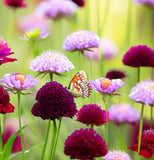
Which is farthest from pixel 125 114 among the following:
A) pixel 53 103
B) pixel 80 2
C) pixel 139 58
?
pixel 53 103

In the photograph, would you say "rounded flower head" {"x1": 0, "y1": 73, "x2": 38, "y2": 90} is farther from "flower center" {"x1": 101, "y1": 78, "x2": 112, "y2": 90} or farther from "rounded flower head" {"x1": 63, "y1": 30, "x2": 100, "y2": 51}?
"rounded flower head" {"x1": 63, "y1": 30, "x2": 100, "y2": 51}

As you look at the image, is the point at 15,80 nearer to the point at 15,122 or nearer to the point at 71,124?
the point at 15,122

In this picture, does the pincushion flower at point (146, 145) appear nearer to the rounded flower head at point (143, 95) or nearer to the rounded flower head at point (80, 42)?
Answer: the rounded flower head at point (143, 95)

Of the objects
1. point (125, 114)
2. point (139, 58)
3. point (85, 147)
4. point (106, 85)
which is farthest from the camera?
point (125, 114)

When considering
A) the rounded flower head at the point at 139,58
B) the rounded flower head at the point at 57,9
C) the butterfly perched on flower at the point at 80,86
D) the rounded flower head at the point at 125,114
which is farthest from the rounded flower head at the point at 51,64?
the rounded flower head at the point at 57,9

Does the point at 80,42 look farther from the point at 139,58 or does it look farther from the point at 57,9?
the point at 57,9

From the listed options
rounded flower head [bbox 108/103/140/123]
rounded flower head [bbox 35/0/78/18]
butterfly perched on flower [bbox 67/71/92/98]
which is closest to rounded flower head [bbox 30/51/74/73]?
butterfly perched on flower [bbox 67/71/92/98]
